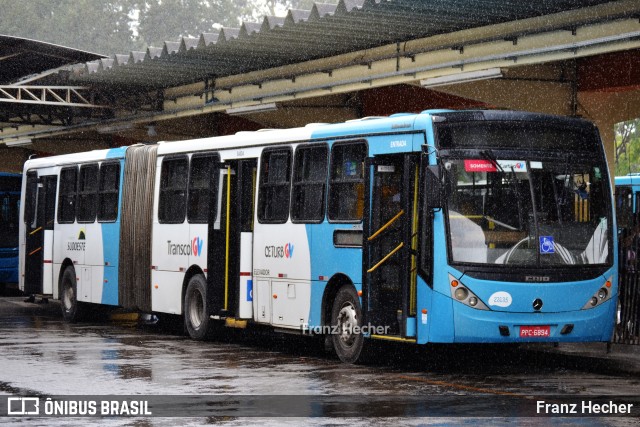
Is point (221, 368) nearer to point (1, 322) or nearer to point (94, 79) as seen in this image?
point (1, 322)

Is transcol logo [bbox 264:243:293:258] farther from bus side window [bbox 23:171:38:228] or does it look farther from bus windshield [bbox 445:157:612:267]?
bus side window [bbox 23:171:38:228]

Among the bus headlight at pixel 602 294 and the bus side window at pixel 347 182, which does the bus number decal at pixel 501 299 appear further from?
the bus side window at pixel 347 182

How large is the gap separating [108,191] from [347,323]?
8.45m

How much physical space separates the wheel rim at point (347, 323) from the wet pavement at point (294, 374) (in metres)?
0.29

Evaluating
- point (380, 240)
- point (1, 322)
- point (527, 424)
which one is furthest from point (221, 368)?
point (1, 322)

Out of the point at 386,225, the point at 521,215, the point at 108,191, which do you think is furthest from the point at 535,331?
the point at 108,191

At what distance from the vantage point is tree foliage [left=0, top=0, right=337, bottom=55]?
7850 cm

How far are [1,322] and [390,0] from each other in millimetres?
9464

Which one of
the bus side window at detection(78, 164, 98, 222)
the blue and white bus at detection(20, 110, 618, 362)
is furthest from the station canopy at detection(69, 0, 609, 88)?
the bus side window at detection(78, 164, 98, 222)

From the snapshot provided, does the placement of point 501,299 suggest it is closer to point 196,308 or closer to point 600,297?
point 600,297

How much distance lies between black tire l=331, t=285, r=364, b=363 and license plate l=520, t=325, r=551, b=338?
1.99 m

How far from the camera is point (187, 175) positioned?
821 inches

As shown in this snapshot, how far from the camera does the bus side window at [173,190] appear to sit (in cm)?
2092

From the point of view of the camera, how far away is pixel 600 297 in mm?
15453
